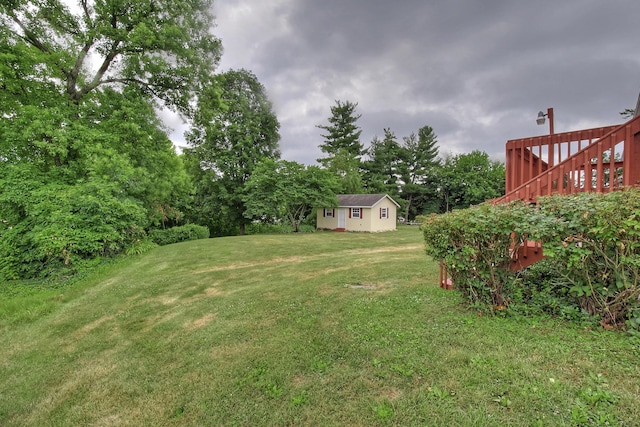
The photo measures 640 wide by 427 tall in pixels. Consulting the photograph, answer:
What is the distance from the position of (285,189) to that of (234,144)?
21.8ft

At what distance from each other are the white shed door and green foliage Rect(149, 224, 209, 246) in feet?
34.0

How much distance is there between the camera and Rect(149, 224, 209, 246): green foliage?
16.2 metres

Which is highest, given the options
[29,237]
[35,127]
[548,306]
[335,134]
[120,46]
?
[335,134]

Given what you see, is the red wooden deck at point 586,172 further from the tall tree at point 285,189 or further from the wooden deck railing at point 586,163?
the tall tree at point 285,189

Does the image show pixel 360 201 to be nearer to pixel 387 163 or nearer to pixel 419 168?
pixel 387 163

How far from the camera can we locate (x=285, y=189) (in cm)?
1989

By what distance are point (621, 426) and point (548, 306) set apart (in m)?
1.92

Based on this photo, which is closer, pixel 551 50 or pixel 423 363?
pixel 423 363

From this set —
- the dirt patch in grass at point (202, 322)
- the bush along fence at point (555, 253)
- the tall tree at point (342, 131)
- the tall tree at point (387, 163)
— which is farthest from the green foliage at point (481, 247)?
the tall tree at point (342, 131)

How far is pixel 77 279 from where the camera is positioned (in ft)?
24.7

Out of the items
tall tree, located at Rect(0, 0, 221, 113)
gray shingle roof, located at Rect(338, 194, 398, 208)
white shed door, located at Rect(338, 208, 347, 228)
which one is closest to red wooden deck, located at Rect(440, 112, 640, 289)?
tall tree, located at Rect(0, 0, 221, 113)

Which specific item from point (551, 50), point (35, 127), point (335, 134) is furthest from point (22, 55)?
point (335, 134)

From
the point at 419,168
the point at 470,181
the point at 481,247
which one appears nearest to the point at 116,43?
the point at 481,247

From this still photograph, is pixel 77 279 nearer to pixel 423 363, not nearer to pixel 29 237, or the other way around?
pixel 29 237
